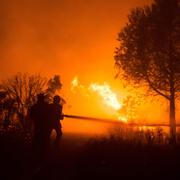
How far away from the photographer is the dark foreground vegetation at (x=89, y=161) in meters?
8.00

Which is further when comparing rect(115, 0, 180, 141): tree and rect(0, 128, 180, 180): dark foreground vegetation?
rect(115, 0, 180, 141): tree

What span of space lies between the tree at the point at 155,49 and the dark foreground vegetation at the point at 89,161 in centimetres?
851

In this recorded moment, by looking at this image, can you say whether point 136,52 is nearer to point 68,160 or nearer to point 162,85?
point 162,85

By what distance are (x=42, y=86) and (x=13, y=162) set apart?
25224 mm

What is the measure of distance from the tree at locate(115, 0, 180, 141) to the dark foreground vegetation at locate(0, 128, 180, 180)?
8509mm

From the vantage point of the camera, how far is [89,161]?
359 inches

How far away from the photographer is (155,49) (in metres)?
18.6

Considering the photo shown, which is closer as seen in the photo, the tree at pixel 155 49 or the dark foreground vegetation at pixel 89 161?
the dark foreground vegetation at pixel 89 161

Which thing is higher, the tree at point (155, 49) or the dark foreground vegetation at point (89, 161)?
the tree at point (155, 49)

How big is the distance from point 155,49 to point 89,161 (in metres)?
11.6

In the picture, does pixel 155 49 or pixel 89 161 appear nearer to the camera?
pixel 89 161

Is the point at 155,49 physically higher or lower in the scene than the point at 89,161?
higher

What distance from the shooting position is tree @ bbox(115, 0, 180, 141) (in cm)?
1834

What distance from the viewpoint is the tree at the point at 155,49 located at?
60.2ft
